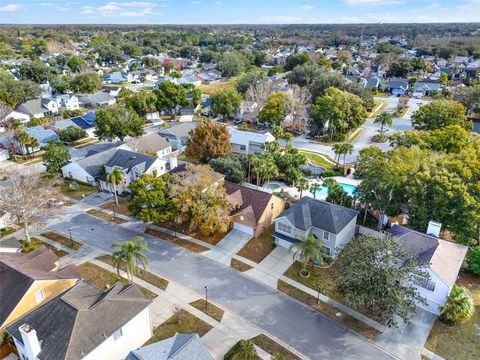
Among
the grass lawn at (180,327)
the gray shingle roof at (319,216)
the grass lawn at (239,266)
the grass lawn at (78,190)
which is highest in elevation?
the gray shingle roof at (319,216)

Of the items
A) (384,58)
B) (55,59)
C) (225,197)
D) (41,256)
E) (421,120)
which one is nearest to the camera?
(41,256)

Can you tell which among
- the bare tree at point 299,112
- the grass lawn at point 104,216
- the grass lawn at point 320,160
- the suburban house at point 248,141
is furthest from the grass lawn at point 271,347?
the bare tree at point 299,112

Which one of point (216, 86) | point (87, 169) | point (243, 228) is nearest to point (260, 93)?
point (87, 169)

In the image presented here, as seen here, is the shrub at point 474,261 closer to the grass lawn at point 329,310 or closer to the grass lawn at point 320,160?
the grass lawn at point 329,310

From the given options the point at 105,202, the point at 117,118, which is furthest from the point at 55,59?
the point at 105,202

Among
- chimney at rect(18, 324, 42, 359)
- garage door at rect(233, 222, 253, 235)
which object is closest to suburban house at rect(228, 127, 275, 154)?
garage door at rect(233, 222, 253, 235)

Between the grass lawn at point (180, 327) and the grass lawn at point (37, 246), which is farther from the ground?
the grass lawn at point (180, 327)

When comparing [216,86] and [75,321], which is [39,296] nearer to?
[75,321]

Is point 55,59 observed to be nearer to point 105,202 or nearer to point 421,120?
point 105,202
